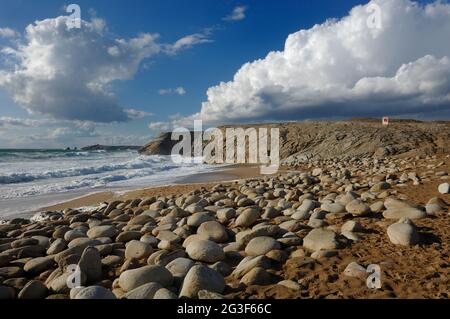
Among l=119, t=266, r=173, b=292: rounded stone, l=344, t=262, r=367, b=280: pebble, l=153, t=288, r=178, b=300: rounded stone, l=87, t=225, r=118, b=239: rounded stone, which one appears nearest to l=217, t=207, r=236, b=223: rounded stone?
l=87, t=225, r=118, b=239: rounded stone

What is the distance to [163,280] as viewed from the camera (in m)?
2.98

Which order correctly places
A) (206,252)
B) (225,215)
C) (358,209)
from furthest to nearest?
1. (225,215)
2. (358,209)
3. (206,252)

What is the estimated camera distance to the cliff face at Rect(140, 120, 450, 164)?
64.8ft

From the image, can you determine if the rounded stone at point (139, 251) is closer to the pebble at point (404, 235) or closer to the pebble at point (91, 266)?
the pebble at point (91, 266)

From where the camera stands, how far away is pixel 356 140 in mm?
23438

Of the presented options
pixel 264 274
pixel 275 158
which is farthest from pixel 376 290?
pixel 275 158

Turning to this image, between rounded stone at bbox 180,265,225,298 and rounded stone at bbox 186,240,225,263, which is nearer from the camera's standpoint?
rounded stone at bbox 180,265,225,298

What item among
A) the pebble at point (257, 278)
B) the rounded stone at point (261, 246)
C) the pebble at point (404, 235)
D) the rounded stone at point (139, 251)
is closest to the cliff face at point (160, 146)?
the rounded stone at point (139, 251)

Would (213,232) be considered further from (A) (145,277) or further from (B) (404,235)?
(B) (404,235)

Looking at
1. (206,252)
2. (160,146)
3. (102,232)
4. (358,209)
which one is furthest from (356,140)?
(160,146)

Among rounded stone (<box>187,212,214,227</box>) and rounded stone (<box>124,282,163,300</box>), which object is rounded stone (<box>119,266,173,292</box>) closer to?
rounded stone (<box>124,282,163,300</box>)

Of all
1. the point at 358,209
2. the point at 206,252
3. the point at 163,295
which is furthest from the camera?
the point at 358,209

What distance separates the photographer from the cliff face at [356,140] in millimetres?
19766
